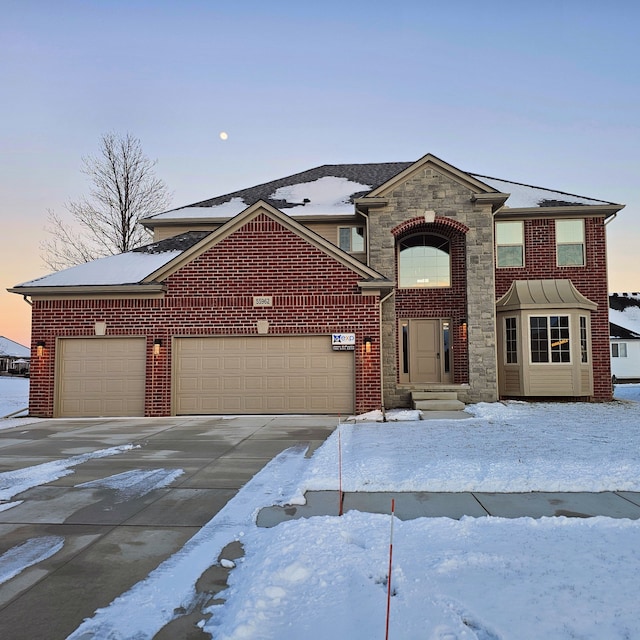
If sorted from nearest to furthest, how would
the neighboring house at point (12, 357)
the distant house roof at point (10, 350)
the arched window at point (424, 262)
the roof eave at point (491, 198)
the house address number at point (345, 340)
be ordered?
the house address number at point (345, 340)
the roof eave at point (491, 198)
the arched window at point (424, 262)
the neighboring house at point (12, 357)
the distant house roof at point (10, 350)

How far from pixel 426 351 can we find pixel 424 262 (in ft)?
10.6

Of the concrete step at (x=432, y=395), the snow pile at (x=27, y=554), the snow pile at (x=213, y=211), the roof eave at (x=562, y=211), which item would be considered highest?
the snow pile at (x=213, y=211)

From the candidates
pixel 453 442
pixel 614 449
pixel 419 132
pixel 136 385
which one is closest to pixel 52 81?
pixel 136 385

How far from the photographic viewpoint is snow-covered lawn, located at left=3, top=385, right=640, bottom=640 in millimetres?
2625

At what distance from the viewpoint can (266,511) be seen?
4770 mm

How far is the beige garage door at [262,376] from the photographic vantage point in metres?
13.3

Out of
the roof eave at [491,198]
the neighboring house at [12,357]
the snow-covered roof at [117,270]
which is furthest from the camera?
the neighboring house at [12,357]

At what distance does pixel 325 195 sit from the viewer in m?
18.3

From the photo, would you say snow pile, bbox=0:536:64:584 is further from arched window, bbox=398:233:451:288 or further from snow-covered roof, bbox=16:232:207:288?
arched window, bbox=398:233:451:288

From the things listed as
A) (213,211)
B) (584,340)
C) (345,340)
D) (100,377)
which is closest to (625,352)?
(584,340)

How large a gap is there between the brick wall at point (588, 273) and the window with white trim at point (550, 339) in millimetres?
1551

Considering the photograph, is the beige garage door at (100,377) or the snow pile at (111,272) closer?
the beige garage door at (100,377)

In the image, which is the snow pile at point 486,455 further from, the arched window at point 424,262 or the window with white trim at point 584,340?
the arched window at point 424,262

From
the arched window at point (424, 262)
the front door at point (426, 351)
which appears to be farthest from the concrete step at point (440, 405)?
the arched window at point (424, 262)
